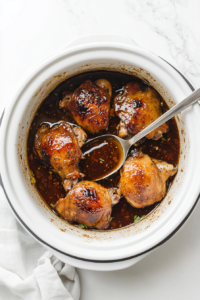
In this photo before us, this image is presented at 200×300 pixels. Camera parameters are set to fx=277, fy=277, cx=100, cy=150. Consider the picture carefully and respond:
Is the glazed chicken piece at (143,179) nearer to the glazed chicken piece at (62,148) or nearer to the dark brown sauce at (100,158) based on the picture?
the dark brown sauce at (100,158)

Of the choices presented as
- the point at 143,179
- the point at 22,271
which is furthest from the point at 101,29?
the point at 22,271

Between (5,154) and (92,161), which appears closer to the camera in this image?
(5,154)

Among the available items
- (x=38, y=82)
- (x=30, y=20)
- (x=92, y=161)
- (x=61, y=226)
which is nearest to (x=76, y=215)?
(x=61, y=226)

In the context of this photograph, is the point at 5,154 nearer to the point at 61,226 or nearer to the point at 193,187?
the point at 61,226

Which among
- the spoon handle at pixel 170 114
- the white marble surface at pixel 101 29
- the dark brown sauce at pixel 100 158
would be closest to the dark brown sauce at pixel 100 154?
the dark brown sauce at pixel 100 158

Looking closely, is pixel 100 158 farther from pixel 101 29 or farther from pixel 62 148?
pixel 101 29

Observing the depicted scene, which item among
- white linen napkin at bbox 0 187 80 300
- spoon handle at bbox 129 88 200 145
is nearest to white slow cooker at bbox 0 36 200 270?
spoon handle at bbox 129 88 200 145

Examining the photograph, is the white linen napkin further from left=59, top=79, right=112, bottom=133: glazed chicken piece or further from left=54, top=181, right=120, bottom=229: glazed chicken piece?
left=59, top=79, right=112, bottom=133: glazed chicken piece
